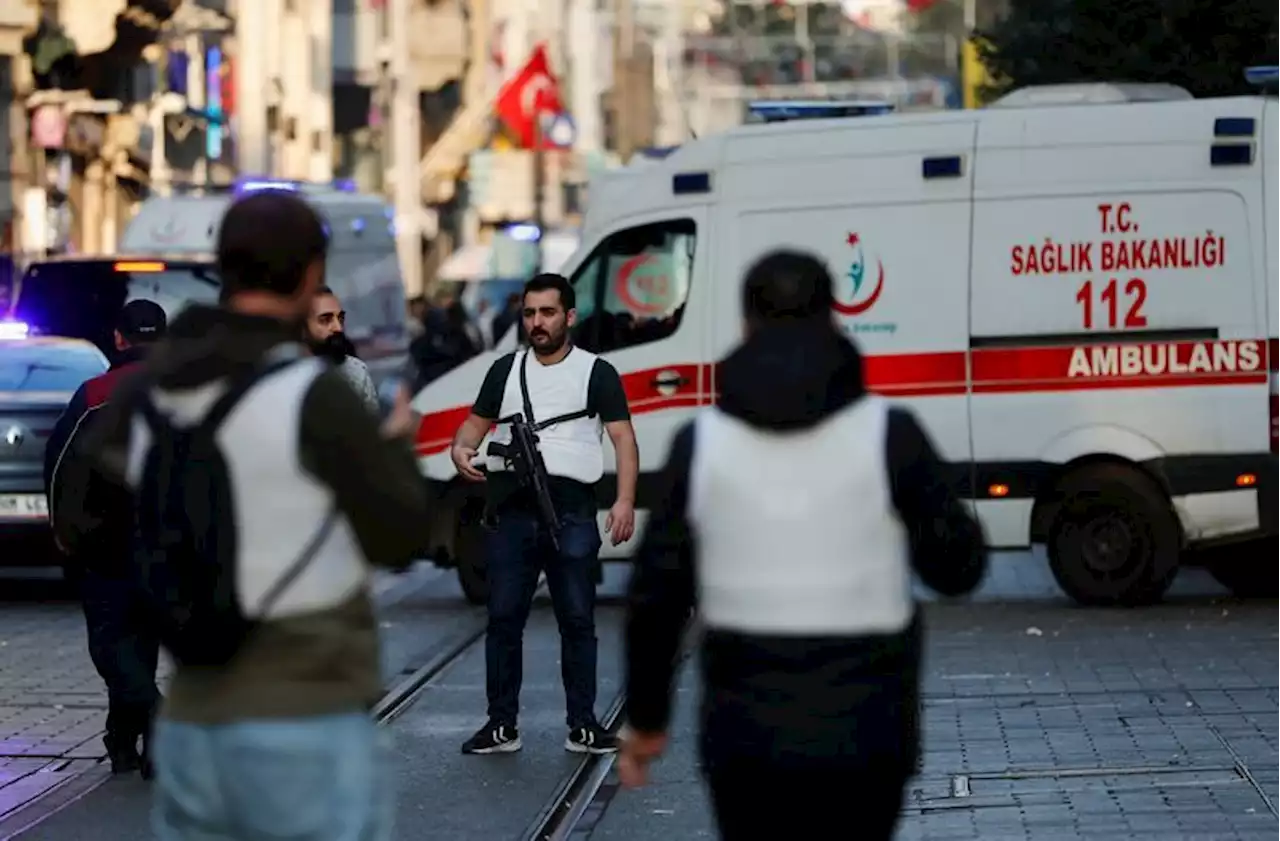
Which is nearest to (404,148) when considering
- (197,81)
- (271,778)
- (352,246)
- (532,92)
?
(197,81)

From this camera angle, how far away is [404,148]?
6312 centimetres

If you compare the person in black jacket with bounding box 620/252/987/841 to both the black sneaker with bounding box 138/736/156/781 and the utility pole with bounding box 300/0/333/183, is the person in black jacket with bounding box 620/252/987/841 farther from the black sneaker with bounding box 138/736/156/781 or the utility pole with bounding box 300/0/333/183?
the utility pole with bounding box 300/0/333/183

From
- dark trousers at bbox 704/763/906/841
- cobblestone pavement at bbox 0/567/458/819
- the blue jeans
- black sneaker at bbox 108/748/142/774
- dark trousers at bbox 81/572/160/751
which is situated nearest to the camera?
the blue jeans

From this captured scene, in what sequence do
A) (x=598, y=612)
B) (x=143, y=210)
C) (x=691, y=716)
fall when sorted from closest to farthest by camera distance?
1. (x=691, y=716)
2. (x=598, y=612)
3. (x=143, y=210)

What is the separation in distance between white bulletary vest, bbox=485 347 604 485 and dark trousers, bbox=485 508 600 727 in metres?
0.18

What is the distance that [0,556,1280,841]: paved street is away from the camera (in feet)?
31.2

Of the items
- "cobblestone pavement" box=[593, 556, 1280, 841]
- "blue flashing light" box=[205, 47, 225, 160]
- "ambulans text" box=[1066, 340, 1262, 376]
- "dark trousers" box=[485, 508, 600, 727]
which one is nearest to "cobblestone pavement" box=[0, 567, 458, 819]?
"dark trousers" box=[485, 508, 600, 727]

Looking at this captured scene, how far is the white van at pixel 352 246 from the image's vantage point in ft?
91.9

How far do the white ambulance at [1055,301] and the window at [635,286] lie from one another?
5 cm

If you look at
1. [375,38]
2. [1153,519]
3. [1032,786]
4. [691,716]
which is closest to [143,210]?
[1153,519]

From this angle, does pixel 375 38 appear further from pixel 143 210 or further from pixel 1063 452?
pixel 1063 452

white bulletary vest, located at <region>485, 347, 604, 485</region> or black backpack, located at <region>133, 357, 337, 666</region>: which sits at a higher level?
white bulletary vest, located at <region>485, 347, 604, 485</region>

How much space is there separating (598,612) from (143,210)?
40.3 feet

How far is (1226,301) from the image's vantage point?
1631 centimetres
